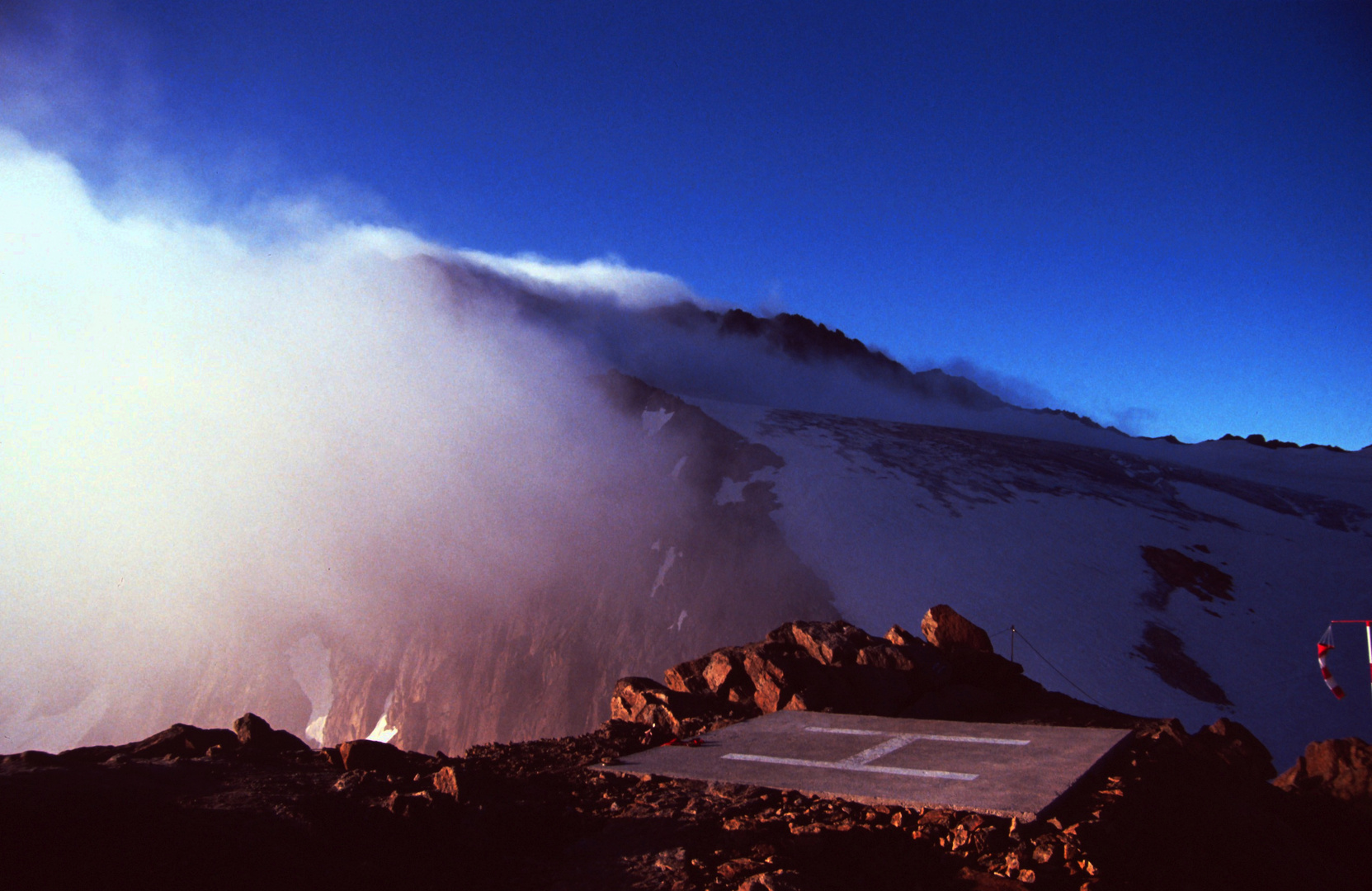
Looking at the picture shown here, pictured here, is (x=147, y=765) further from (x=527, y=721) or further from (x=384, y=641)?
(x=384, y=641)

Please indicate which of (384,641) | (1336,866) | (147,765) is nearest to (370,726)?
(384,641)

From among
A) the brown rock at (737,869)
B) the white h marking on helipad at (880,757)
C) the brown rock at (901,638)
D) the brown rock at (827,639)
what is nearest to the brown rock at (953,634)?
the brown rock at (901,638)

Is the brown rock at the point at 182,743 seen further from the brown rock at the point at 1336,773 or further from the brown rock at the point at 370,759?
the brown rock at the point at 1336,773

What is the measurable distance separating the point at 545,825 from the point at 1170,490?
43.1m

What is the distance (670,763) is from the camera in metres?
7.03

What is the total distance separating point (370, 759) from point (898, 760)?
15.0 feet

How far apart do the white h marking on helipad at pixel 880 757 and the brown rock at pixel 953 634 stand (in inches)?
183

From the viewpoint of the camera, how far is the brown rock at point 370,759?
21.5ft

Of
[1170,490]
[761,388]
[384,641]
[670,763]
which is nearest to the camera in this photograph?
[670,763]

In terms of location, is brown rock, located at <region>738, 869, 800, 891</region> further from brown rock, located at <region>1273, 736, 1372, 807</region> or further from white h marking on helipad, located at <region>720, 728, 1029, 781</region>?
brown rock, located at <region>1273, 736, 1372, 807</region>

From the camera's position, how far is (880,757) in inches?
259

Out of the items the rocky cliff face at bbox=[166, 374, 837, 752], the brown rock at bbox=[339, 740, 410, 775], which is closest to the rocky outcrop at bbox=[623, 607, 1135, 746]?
the brown rock at bbox=[339, 740, 410, 775]

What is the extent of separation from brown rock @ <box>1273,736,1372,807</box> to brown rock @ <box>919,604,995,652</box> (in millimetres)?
4322

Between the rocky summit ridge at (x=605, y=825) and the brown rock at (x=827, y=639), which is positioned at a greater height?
the brown rock at (x=827, y=639)
